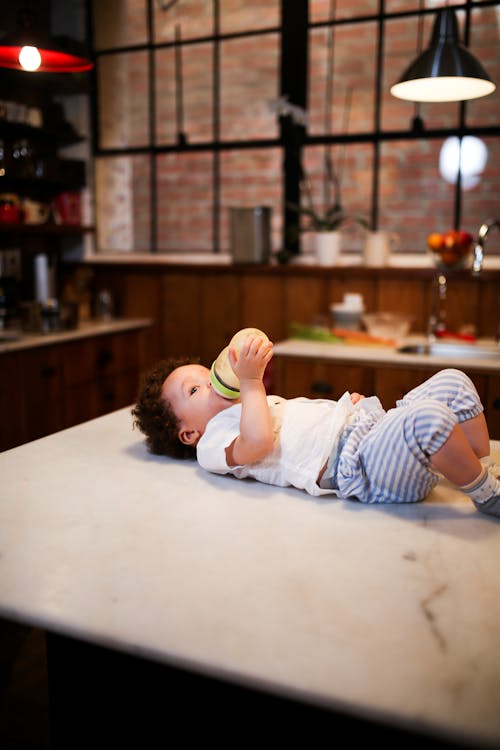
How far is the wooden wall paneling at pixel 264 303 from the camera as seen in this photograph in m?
3.45

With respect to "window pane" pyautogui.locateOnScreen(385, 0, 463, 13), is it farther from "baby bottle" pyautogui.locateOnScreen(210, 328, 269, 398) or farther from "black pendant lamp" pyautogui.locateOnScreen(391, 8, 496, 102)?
"baby bottle" pyautogui.locateOnScreen(210, 328, 269, 398)

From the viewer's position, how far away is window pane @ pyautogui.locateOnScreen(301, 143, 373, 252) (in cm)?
353

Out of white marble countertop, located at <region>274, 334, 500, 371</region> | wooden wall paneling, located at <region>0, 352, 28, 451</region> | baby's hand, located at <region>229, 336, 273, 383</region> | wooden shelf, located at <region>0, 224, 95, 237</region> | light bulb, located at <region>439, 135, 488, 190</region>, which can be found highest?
light bulb, located at <region>439, 135, 488, 190</region>

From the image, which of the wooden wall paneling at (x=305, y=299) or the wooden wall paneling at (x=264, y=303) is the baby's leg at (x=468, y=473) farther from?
the wooden wall paneling at (x=264, y=303)

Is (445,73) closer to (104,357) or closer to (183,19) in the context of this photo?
(104,357)

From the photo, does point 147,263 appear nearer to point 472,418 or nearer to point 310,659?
point 472,418

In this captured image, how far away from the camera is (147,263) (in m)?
3.74

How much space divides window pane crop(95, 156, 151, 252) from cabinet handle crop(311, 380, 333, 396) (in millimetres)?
1701

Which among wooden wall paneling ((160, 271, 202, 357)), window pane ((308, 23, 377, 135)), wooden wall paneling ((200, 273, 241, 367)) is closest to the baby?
wooden wall paneling ((200, 273, 241, 367))

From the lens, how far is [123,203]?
4008 mm

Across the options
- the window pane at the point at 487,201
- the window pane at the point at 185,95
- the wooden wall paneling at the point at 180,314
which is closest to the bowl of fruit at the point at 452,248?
the window pane at the point at 487,201

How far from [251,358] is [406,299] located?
2132mm

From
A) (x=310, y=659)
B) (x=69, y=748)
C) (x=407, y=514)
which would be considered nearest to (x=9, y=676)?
(x=69, y=748)

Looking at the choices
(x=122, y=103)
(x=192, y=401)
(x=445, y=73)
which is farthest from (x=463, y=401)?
(x=122, y=103)
